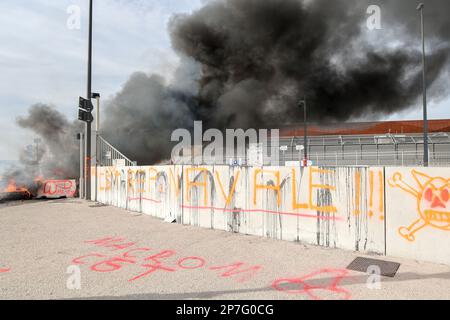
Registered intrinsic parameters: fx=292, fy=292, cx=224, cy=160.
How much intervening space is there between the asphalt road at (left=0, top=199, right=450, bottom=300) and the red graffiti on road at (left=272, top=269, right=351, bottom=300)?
0.03ft

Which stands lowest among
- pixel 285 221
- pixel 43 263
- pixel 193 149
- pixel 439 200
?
pixel 43 263

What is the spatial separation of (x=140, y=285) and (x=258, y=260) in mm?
1617

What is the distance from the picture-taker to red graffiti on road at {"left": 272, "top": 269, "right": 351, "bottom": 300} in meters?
2.96

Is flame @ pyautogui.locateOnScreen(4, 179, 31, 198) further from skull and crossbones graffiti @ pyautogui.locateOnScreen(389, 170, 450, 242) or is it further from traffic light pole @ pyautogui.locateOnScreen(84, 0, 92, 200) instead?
skull and crossbones graffiti @ pyautogui.locateOnScreen(389, 170, 450, 242)

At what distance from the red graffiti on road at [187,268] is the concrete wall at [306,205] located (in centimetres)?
110

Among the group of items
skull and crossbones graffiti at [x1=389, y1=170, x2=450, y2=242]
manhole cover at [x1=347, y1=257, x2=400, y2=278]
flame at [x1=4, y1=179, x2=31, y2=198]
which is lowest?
manhole cover at [x1=347, y1=257, x2=400, y2=278]

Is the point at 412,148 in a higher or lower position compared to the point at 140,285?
higher

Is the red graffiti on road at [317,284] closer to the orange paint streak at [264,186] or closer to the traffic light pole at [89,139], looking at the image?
the orange paint streak at [264,186]

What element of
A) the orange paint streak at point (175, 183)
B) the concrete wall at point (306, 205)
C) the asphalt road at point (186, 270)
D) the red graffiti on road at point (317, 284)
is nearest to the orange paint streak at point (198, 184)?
the concrete wall at point (306, 205)

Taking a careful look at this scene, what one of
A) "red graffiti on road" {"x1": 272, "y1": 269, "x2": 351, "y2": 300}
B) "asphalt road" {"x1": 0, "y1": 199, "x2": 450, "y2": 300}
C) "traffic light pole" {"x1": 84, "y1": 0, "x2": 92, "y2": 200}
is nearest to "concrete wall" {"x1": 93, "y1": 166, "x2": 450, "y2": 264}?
"asphalt road" {"x1": 0, "y1": 199, "x2": 450, "y2": 300}
